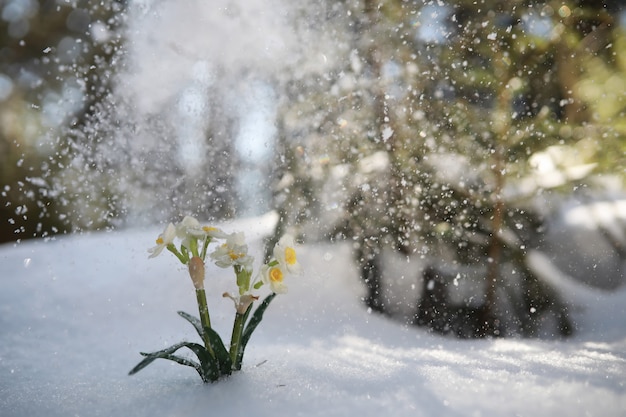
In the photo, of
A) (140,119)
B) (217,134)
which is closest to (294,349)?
(217,134)

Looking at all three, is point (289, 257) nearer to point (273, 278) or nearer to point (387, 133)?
point (273, 278)

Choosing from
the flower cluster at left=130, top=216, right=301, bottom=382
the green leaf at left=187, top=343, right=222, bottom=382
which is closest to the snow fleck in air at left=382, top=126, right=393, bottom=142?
the flower cluster at left=130, top=216, right=301, bottom=382

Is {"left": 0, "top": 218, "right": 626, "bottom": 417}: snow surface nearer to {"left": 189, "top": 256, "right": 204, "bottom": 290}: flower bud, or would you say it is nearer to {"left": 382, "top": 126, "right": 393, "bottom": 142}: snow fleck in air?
{"left": 189, "top": 256, "right": 204, "bottom": 290}: flower bud

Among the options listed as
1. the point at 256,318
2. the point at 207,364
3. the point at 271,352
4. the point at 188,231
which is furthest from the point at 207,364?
the point at 271,352

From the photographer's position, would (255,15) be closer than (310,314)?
No

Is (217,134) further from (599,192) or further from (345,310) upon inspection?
(599,192)

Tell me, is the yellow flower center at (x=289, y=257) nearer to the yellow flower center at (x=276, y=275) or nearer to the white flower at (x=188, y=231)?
the yellow flower center at (x=276, y=275)
